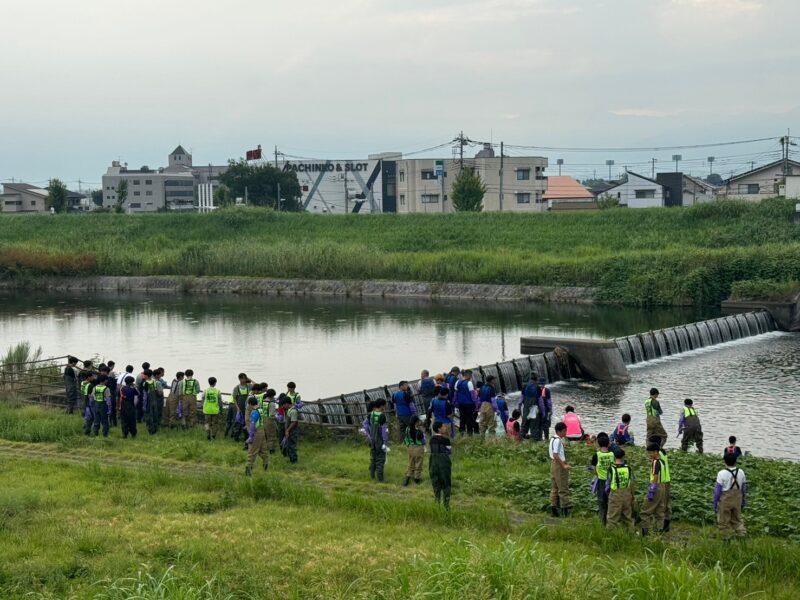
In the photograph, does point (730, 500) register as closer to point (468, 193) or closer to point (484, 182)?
point (468, 193)

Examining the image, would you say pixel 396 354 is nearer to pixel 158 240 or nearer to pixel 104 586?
pixel 104 586

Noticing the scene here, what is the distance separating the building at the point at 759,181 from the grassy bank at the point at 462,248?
1498 centimetres

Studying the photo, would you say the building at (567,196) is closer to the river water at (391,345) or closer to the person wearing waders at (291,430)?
the river water at (391,345)

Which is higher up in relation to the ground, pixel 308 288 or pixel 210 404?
pixel 308 288

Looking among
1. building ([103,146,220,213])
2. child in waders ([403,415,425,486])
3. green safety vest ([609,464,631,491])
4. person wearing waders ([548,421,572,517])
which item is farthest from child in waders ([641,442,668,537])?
building ([103,146,220,213])

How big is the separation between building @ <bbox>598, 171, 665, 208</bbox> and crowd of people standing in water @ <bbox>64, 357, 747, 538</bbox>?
75.8 metres

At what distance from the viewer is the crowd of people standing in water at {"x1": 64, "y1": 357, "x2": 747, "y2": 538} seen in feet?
Answer: 44.8

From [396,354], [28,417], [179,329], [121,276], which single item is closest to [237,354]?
[396,354]

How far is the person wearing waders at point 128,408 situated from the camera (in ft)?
67.2

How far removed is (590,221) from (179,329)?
122 feet

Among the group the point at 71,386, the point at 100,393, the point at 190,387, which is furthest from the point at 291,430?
the point at 71,386

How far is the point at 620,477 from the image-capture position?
1351 cm

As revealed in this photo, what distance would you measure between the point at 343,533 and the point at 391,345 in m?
27.9

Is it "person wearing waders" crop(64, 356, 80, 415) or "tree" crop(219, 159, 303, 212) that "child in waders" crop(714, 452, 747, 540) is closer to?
"person wearing waders" crop(64, 356, 80, 415)
